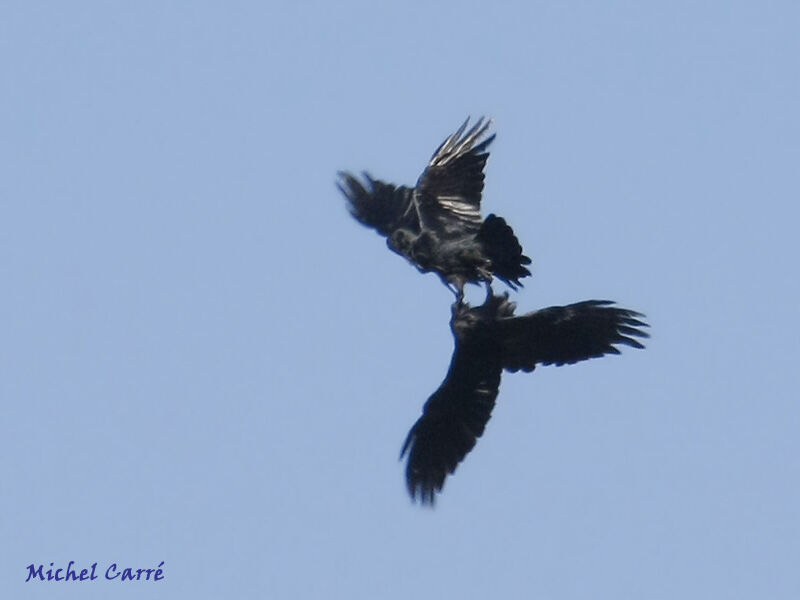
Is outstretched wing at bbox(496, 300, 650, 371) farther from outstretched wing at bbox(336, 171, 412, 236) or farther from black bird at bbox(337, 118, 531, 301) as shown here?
outstretched wing at bbox(336, 171, 412, 236)

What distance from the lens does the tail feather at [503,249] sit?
20047 mm

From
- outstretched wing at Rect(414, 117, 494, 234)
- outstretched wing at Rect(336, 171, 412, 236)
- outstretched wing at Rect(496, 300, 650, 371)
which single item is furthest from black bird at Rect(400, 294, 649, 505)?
outstretched wing at Rect(336, 171, 412, 236)

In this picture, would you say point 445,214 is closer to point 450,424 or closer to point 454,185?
point 454,185

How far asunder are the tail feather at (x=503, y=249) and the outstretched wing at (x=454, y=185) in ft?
5.17

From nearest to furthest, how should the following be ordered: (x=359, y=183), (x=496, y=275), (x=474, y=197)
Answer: (x=496, y=275), (x=474, y=197), (x=359, y=183)

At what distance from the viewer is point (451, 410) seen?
2172 centimetres

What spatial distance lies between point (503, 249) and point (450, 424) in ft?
7.91

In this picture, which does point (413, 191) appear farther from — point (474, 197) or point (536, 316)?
point (536, 316)

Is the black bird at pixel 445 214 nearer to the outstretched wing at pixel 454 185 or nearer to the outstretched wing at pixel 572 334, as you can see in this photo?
the outstretched wing at pixel 454 185

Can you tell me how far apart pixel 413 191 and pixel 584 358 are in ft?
10.4

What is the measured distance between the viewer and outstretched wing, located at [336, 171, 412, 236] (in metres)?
23.3

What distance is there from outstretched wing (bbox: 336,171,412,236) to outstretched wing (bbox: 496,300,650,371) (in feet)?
8.54

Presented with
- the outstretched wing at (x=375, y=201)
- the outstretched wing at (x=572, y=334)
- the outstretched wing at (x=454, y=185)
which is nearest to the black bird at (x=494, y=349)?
the outstretched wing at (x=572, y=334)

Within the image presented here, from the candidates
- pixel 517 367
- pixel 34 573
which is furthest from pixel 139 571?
pixel 517 367
